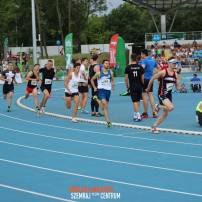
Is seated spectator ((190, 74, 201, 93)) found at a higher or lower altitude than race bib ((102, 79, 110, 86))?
lower

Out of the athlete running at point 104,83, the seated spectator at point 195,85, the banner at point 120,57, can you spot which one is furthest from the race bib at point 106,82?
the banner at point 120,57

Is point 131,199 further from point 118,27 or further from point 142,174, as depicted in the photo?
point 118,27

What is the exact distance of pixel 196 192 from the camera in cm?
809

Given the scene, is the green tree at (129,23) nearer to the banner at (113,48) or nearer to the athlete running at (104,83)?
the banner at (113,48)

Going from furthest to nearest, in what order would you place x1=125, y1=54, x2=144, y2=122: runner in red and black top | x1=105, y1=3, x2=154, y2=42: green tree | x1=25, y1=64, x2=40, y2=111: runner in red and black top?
x1=105, y1=3, x2=154, y2=42: green tree
x1=25, y1=64, x2=40, y2=111: runner in red and black top
x1=125, y1=54, x2=144, y2=122: runner in red and black top

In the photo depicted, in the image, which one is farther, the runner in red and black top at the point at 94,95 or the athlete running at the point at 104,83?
the runner in red and black top at the point at 94,95

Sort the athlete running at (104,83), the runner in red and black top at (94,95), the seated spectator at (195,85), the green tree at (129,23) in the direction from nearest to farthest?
1. the athlete running at (104,83)
2. the runner in red and black top at (94,95)
3. the seated spectator at (195,85)
4. the green tree at (129,23)

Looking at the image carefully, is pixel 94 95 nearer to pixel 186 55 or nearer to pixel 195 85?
pixel 195 85

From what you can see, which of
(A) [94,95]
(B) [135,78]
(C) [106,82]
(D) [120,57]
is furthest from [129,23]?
(C) [106,82]

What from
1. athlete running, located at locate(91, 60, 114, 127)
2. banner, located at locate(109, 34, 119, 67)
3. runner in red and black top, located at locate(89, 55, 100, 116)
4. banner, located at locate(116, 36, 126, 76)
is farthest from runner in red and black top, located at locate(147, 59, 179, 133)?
banner, located at locate(116, 36, 126, 76)

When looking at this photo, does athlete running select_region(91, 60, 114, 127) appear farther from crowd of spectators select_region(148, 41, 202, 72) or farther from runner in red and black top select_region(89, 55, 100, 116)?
crowd of spectators select_region(148, 41, 202, 72)

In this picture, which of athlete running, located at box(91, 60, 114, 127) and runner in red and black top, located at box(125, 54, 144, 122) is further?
runner in red and black top, located at box(125, 54, 144, 122)

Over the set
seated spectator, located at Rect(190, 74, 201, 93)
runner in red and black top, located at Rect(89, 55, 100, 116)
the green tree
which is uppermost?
the green tree

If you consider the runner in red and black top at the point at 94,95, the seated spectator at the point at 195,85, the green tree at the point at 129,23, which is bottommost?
the seated spectator at the point at 195,85
